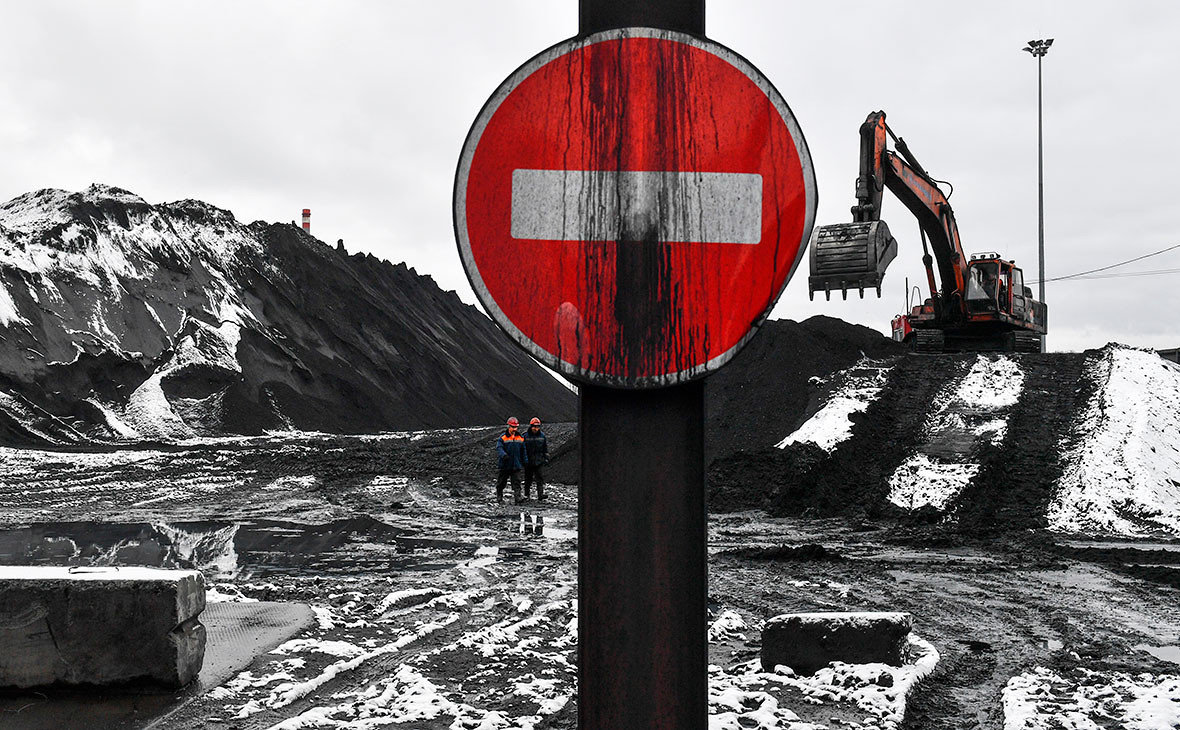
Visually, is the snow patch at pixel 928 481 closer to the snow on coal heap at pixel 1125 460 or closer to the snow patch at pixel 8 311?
the snow on coal heap at pixel 1125 460

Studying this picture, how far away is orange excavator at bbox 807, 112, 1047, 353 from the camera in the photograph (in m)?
10.3

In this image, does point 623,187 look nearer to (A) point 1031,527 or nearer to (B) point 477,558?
(B) point 477,558

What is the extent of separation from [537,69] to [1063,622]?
→ 6.89m

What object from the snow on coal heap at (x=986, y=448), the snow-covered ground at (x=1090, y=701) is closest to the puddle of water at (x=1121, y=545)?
the snow on coal heap at (x=986, y=448)

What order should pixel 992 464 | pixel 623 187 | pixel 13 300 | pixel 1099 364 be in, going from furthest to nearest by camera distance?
1. pixel 13 300
2. pixel 1099 364
3. pixel 992 464
4. pixel 623 187

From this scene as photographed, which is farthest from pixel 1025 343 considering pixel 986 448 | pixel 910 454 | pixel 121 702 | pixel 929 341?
pixel 121 702

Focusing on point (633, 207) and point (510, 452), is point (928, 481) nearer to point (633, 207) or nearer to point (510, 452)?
point (510, 452)

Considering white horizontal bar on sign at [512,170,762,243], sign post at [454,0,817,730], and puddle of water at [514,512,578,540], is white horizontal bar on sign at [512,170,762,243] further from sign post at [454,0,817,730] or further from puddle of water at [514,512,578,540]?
puddle of water at [514,512,578,540]

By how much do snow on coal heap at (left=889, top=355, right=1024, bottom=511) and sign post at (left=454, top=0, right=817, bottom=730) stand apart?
1361 centimetres

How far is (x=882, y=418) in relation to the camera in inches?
680

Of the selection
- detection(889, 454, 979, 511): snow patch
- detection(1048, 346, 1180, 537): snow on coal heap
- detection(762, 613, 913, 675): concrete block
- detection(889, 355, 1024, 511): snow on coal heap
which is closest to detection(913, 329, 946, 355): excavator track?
detection(889, 355, 1024, 511): snow on coal heap

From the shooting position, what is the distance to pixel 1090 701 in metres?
4.47

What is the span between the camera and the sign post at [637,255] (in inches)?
59.4

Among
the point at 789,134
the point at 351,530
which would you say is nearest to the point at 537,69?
the point at 789,134
